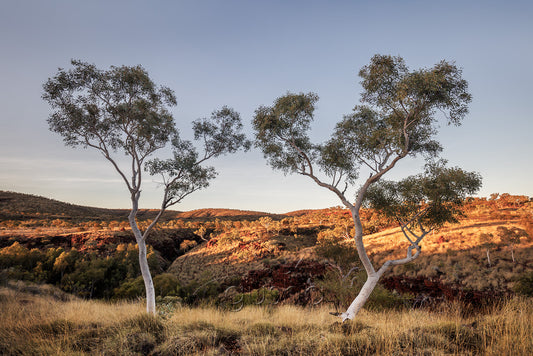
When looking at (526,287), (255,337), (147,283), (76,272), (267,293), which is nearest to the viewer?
(255,337)

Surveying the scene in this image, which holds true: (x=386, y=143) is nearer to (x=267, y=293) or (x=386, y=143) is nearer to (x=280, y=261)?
(x=267, y=293)

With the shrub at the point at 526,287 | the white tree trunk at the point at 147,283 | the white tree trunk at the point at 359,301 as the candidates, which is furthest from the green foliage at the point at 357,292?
the white tree trunk at the point at 147,283

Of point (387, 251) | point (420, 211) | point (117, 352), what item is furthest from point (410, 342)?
point (387, 251)

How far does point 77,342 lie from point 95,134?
35.9 ft

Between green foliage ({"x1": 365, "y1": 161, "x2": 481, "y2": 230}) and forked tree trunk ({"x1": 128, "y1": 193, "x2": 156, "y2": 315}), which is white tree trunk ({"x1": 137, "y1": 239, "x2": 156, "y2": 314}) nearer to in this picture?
forked tree trunk ({"x1": 128, "y1": 193, "x2": 156, "y2": 315})

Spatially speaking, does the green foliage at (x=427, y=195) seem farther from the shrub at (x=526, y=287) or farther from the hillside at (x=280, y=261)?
the shrub at (x=526, y=287)

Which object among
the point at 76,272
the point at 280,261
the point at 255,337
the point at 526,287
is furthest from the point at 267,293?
the point at 76,272

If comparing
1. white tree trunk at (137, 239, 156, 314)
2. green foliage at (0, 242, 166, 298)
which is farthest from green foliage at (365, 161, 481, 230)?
green foliage at (0, 242, 166, 298)

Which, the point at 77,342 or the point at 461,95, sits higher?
the point at 461,95

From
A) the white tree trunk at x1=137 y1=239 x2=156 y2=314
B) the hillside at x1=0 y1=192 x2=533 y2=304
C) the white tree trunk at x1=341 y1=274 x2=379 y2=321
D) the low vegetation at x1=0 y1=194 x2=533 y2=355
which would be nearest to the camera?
the low vegetation at x1=0 y1=194 x2=533 y2=355

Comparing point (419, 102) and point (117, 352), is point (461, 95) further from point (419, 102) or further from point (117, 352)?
point (117, 352)

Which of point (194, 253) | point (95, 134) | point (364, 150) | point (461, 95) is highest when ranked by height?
point (461, 95)

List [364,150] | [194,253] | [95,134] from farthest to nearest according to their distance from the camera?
1. [194,253]
2. [95,134]
3. [364,150]

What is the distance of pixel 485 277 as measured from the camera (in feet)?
Answer: 88.8
